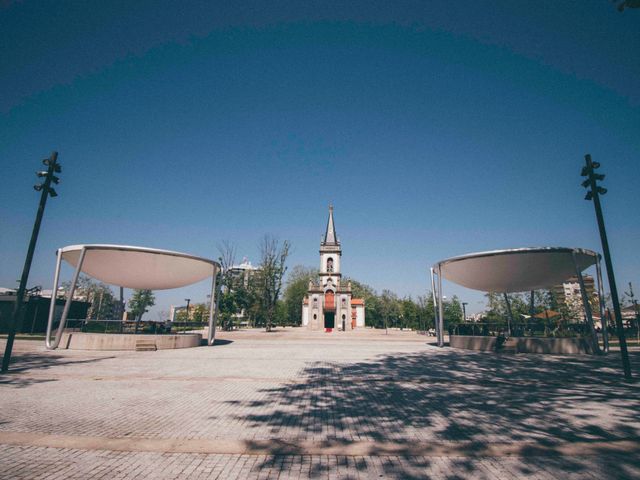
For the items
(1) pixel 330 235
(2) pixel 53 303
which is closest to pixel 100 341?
(2) pixel 53 303

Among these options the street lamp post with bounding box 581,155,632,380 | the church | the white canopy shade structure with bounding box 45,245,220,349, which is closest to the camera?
the street lamp post with bounding box 581,155,632,380

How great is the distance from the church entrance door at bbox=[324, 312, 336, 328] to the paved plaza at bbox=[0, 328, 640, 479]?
1719 inches

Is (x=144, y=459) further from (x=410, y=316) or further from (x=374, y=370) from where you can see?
(x=410, y=316)

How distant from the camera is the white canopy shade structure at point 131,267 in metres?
15.9

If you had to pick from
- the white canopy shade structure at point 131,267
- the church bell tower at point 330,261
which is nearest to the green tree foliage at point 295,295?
the church bell tower at point 330,261

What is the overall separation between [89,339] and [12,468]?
1525cm

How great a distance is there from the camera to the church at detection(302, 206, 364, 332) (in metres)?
51.5

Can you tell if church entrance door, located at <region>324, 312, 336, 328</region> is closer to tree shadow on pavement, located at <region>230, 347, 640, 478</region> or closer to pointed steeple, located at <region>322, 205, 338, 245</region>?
pointed steeple, located at <region>322, 205, 338, 245</region>

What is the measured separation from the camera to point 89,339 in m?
16.2

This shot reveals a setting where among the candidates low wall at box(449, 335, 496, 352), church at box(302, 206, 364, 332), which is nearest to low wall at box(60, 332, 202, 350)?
low wall at box(449, 335, 496, 352)

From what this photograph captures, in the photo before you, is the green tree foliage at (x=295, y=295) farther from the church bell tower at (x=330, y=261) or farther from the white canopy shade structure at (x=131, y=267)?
the white canopy shade structure at (x=131, y=267)

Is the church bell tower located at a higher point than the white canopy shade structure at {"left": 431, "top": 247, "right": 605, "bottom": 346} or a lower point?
higher

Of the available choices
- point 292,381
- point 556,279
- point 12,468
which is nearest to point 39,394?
point 12,468

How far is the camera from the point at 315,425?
5.39 m
